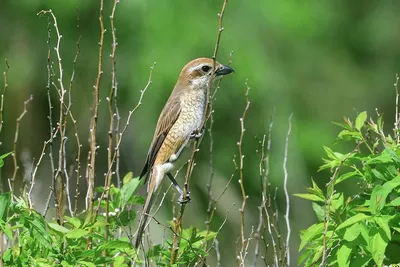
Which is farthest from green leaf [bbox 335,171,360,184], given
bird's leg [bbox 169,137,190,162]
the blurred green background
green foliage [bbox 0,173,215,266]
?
the blurred green background

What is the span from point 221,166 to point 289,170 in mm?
970

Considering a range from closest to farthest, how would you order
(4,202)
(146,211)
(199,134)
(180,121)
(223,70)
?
(4,202)
(199,134)
(146,211)
(223,70)
(180,121)

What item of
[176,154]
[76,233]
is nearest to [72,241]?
[76,233]

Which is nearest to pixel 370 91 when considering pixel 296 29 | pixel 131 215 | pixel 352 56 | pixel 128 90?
pixel 352 56

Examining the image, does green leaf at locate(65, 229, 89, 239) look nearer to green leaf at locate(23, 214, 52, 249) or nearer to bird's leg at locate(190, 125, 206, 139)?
green leaf at locate(23, 214, 52, 249)

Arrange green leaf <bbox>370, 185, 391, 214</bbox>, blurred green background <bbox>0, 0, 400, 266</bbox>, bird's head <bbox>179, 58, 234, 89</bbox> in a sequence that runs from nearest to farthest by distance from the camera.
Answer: green leaf <bbox>370, 185, 391, 214</bbox>, bird's head <bbox>179, 58, 234, 89</bbox>, blurred green background <bbox>0, 0, 400, 266</bbox>

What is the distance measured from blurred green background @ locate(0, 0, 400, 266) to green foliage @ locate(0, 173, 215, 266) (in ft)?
19.6

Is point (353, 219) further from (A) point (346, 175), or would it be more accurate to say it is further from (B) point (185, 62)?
A: (B) point (185, 62)

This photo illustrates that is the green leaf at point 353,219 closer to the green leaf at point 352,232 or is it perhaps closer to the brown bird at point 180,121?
the green leaf at point 352,232

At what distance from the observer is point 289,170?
11.5 m

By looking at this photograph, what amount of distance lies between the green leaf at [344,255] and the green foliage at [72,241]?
67cm

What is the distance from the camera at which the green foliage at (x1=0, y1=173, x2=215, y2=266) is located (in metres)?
3.65

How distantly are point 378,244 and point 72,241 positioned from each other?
1.38 meters

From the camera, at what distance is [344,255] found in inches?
150
